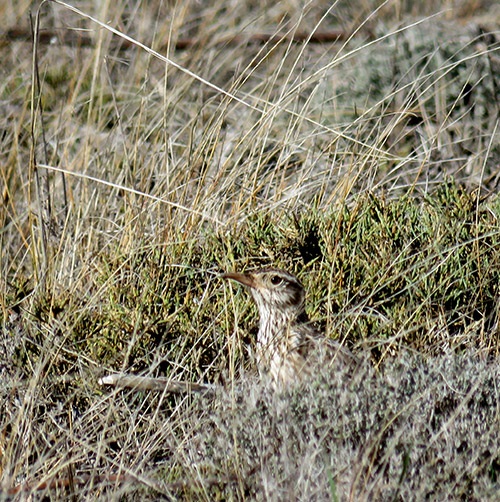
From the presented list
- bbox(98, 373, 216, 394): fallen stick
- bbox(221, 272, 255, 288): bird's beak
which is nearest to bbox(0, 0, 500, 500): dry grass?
bbox(98, 373, 216, 394): fallen stick

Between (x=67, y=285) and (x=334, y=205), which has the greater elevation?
(x=334, y=205)

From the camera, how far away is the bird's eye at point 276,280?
4441 mm

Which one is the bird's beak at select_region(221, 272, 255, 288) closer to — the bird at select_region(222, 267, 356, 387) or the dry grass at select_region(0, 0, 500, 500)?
the bird at select_region(222, 267, 356, 387)

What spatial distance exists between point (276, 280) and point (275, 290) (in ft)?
0.20

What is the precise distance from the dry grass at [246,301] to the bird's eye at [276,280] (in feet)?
0.71

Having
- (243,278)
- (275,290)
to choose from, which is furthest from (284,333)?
(243,278)

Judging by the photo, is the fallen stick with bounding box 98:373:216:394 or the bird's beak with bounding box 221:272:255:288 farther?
the bird's beak with bounding box 221:272:255:288

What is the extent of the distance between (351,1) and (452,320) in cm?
536

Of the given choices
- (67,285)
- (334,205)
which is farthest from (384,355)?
(67,285)

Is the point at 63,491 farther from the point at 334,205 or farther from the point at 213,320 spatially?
the point at 334,205

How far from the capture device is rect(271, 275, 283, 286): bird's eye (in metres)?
4.44

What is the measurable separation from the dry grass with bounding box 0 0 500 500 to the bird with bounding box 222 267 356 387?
10 cm

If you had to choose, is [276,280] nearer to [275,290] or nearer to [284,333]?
[275,290]

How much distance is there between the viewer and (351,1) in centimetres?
934
